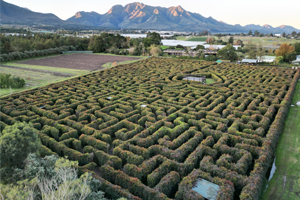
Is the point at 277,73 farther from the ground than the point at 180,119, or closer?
farther from the ground

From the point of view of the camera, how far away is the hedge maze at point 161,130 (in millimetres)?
14711

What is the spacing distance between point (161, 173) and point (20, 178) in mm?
9858

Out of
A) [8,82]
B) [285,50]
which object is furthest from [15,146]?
[285,50]

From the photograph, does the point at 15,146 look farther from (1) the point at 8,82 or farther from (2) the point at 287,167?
(1) the point at 8,82

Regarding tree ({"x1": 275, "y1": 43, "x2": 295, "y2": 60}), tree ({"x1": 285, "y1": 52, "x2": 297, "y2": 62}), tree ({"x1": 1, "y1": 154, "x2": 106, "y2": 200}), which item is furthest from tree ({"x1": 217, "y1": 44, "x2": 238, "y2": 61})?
tree ({"x1": 1, "y1": 154, "x2": 106, "y2": 200})

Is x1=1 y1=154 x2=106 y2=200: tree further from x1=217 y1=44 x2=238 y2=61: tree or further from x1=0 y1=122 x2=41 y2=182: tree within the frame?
x1=217 y1=44 x2=238 y2=61: tree

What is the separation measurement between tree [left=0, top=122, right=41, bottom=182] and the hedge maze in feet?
14.4

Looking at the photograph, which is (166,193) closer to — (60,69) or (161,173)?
(161,173)

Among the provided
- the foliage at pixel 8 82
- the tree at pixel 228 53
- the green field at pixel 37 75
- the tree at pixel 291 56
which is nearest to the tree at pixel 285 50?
the tree at pixel 291 56

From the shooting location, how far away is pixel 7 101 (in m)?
29.5

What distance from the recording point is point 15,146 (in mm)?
12750

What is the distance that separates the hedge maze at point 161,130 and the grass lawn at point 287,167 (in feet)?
4.22

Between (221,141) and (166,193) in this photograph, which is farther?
(221,141)

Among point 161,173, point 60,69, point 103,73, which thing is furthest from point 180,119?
point 60,69
